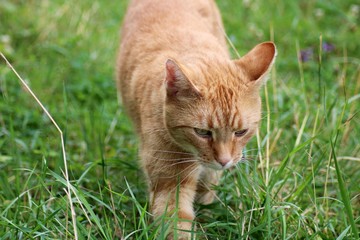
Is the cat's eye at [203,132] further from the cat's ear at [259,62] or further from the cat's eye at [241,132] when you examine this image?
the cat's ear at [259,62]

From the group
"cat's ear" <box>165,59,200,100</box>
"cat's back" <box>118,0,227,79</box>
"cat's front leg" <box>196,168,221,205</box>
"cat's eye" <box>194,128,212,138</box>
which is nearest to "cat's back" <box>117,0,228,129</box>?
"cat's back" <box>118,0,227,79</box>

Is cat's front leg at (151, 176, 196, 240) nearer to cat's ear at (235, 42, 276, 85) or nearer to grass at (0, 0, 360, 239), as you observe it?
grass at (0, 0, 360, 239)

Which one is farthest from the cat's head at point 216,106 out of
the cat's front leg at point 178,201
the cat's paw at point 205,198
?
the cat's paw at point 205,198

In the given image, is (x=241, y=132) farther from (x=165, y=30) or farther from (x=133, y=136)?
(x=133, y=136)

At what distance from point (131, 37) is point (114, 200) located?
1223 millimetres

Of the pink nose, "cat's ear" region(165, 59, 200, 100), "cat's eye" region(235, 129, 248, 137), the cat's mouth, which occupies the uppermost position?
"cat's ear" region(165, 59, 200, 100)

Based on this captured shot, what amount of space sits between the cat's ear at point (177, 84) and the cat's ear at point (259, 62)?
1.14 feet

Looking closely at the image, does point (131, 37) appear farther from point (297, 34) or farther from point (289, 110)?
point (297, 34)

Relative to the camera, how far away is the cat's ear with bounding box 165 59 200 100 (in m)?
3.06

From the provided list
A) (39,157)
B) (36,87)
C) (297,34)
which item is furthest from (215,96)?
(297,34)

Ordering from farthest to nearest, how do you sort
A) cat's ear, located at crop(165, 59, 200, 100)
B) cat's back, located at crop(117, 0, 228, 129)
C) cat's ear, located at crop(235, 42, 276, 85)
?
cat's back, located at crop(117, 0, 228, 129)
cat's ear, located at crop(235, 42, 276, 85)
cat's ear, located at crop(165, 59, 200, 100)

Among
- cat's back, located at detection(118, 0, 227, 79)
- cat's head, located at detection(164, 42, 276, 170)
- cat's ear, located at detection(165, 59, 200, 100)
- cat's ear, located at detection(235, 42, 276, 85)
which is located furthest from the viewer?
cat's back, located at detection(118, 0, 227, 79)

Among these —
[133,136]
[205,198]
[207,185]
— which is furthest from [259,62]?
[133,136]

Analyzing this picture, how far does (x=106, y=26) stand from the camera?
257 inches
